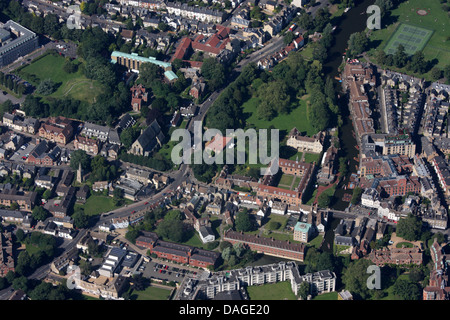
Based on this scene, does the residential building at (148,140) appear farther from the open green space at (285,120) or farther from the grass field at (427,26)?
the grass field at (427,26)

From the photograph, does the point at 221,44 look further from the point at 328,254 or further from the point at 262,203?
the point at 328,254

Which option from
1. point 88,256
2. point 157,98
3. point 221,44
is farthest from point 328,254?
point 221,44

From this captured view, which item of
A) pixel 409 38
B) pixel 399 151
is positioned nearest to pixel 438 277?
pixel 399 151

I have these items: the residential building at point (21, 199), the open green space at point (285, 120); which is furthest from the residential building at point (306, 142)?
the residential building at point (21, 199)

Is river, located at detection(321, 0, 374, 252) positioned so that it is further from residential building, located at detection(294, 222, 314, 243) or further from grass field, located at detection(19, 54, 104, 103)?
grass field, located at detection(19, 54, 104, 103)

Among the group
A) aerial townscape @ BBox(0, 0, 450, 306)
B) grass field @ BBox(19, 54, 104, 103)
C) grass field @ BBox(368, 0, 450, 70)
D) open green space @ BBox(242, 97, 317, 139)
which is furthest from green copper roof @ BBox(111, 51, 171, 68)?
grass field @ BBox(368, 0, 450, 70)

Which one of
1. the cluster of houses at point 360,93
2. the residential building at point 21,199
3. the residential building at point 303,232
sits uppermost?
the cluster of houses at point 360,93

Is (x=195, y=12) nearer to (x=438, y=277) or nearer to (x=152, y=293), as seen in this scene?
(x=152, y=293)

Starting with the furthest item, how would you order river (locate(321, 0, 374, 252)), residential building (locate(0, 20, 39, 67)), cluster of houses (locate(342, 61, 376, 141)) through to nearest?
residential building (locate(0, 20, 39, 67))
cluster of houses (locate(342, 61, 376, 141))
river (locate(321, 0, 374, 252))
